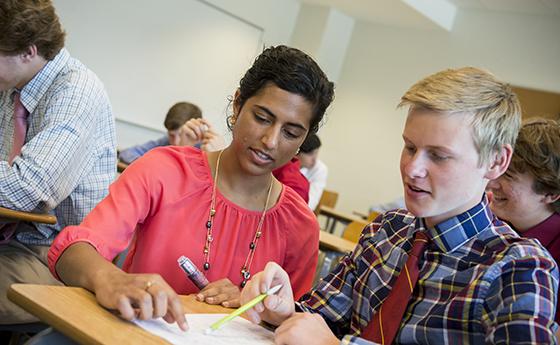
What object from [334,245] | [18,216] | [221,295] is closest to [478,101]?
[221,295]

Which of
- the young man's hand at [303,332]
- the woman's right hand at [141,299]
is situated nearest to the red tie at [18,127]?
the woman's right hand at [141,299]

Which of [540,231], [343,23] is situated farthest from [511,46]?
[540,231]

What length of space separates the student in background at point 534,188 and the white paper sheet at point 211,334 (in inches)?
42.4

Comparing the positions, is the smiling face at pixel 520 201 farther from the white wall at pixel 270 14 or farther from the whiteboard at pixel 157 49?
the white wall at pixel 270 14

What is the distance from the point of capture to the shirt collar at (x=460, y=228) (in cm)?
124

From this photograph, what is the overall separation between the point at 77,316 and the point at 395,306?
0.60 meters

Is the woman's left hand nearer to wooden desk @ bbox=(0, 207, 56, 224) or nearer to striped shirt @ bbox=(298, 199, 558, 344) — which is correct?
striped shirt @ bbox=(298, 199, 558, 344)

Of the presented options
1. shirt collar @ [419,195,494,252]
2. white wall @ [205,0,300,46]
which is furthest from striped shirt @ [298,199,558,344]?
white wall @ [205,0,300,46]

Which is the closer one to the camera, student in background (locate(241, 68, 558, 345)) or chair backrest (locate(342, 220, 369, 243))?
student in background (locate(241, 68, 558, 345))

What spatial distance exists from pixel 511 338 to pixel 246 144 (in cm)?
86

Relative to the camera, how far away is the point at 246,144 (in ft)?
5.41

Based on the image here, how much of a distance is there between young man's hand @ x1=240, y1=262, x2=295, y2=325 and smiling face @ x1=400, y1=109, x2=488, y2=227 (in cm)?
31

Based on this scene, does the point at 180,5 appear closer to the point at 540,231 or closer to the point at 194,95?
the point at 194,95

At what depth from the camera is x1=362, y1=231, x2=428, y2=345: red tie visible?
1.20 metres
